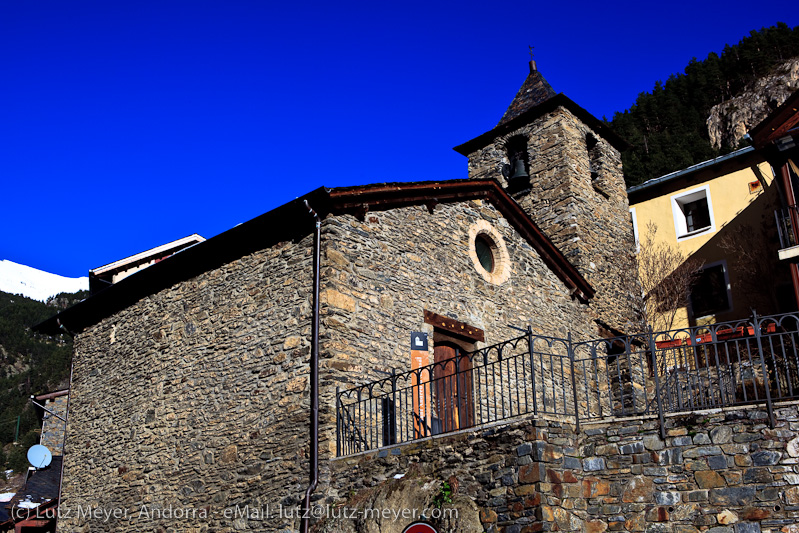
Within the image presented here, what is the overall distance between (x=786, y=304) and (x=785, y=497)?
37.1 feet

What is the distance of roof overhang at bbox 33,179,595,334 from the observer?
37.0 feet

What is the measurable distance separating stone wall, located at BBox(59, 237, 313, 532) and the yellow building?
40.2 feet

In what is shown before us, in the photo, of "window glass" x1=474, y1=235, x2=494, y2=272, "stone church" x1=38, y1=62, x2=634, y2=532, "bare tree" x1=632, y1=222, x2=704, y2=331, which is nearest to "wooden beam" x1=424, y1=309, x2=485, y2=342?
"stone church" x1=38, y1=62, x2=634, y2=532

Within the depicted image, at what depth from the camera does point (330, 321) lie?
1034cm

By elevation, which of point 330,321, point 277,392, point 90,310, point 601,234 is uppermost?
point 601,234

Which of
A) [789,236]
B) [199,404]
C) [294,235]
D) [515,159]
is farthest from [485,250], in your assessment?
[789,236]

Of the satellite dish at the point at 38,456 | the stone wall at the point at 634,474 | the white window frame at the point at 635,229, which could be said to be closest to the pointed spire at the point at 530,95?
the white window frame at the point at 635,229

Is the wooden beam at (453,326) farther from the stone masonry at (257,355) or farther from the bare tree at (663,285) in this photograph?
the bare tree at (663,285)

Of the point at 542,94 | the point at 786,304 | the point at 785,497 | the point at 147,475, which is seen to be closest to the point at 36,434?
the point at 147,475

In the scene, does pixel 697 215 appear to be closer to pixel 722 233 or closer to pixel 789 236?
pixel 722 233

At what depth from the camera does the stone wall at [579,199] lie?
58.2 ft

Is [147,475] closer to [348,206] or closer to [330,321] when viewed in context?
[330,321]

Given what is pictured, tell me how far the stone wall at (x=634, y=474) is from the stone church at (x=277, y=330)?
1.44ft

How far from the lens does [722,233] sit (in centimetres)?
1959
